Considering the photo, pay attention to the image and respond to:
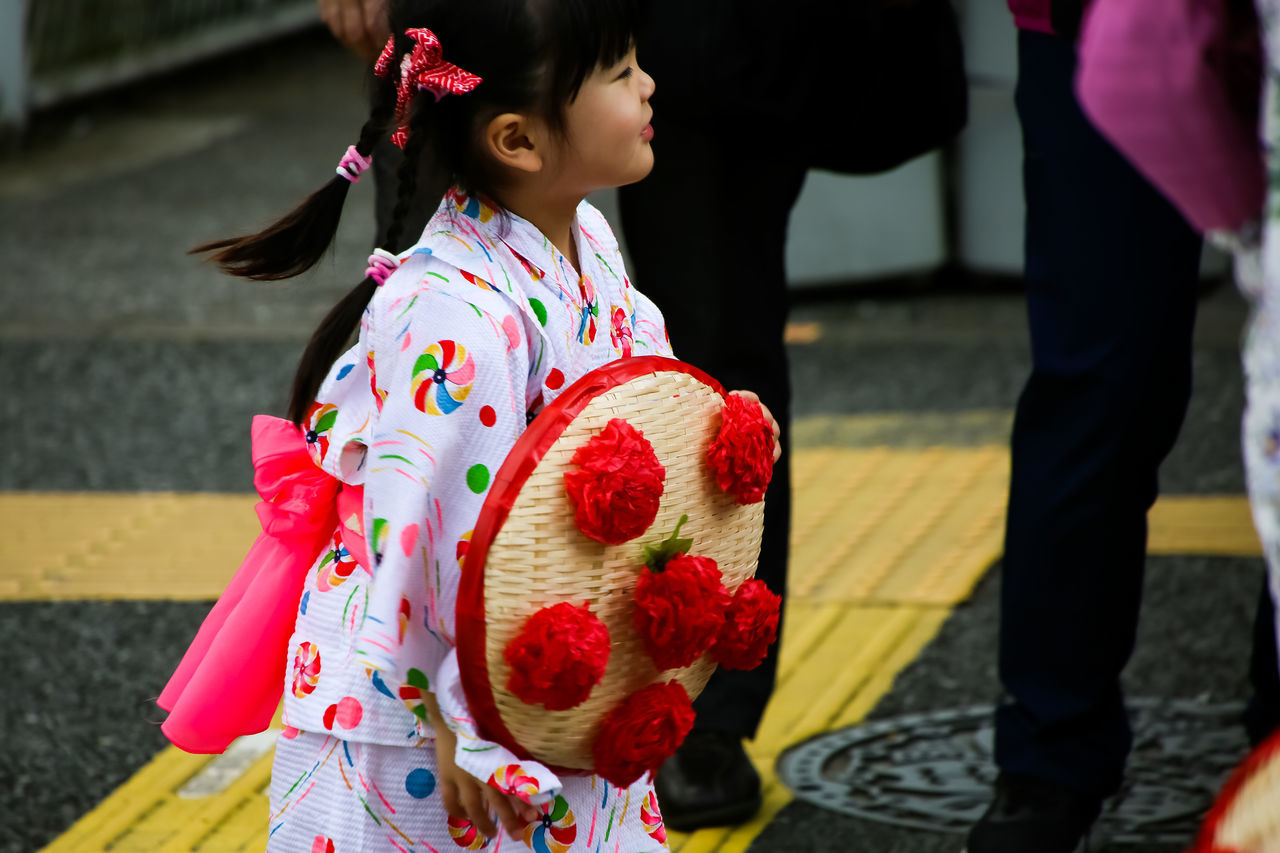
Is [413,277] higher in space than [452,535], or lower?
higher

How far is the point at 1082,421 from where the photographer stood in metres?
2.36

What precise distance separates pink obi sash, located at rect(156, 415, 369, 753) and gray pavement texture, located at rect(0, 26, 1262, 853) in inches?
34.4

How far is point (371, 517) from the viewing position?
1.72 m

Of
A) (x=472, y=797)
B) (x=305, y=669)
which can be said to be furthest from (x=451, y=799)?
(x=305, y=669)

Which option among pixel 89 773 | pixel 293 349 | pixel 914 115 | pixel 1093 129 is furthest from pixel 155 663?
pixel 293 349

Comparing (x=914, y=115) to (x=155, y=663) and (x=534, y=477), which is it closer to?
(x=534, y=477)

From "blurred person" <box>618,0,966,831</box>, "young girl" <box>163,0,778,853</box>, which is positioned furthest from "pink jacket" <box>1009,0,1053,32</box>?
"young girl" <box>163,0,778,853</box>

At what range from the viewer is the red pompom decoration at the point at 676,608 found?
1.73 meters

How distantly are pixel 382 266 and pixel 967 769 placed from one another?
1.50 metres

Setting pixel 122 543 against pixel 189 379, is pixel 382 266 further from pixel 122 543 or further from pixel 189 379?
pixel 189 379

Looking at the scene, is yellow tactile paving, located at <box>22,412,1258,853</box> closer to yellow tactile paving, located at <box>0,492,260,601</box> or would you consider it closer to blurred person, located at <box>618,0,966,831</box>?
yellow tactile paving, located at <box>0,492,260,601</box>

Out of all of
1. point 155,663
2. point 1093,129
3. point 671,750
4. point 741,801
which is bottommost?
point 155,663

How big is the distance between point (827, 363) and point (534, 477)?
3819mm

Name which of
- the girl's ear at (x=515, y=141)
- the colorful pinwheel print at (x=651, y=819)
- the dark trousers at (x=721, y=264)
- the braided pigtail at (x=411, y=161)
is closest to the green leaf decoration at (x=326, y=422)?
the braided pigtail at (x=411, y=161)
